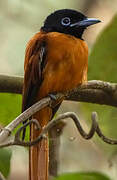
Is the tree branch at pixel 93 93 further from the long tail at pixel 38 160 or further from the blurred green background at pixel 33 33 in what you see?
the blurred green background at pixel 33 33

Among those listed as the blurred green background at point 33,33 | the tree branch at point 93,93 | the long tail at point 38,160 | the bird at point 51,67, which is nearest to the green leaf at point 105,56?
the bird at point 51,67

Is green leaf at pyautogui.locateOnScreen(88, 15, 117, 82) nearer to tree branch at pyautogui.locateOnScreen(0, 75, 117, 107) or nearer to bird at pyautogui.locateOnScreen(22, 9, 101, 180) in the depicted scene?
bird at pyautogui.locateOnScreen(22, 9, 101, 180)

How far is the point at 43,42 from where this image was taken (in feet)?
9.14

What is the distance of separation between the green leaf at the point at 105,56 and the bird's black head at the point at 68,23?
0.37 feet

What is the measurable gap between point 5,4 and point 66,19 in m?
1.87

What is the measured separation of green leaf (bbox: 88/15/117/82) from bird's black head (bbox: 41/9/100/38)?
112mm

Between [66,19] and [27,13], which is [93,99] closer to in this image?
[66,19]

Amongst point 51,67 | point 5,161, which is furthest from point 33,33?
point 5,161

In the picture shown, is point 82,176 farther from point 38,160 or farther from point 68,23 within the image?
point 68,23

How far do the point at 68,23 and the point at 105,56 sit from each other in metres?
0.26

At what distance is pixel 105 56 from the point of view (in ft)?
9.62

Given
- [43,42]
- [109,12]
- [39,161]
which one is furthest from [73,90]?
[109,12]

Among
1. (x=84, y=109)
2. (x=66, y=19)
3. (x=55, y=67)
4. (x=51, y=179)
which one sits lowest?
(x=51, y=179)

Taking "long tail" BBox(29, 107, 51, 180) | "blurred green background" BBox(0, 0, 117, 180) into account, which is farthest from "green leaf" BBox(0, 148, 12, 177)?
"blurred green background" BBox(0, 0, 117, 180)
